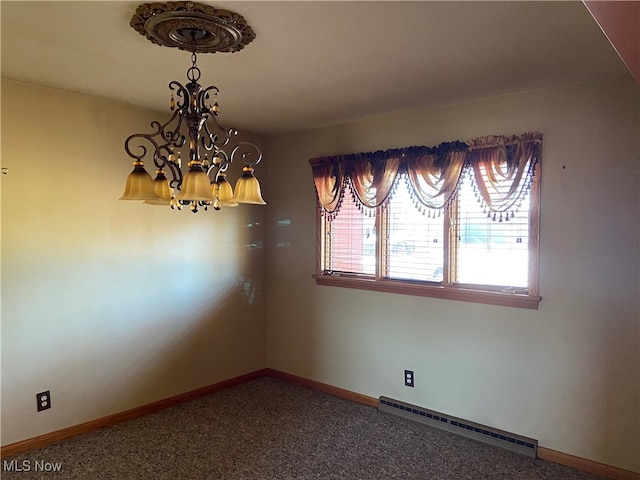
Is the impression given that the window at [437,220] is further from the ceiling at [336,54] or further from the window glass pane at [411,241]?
the ceiling at [336,54]

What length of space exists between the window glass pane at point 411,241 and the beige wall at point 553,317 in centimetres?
22

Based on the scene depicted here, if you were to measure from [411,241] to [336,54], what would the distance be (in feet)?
5.52

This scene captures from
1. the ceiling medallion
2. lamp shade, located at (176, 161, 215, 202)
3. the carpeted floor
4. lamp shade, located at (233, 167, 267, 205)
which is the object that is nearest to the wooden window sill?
the carpeted floor

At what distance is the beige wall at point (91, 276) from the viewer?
113 inches

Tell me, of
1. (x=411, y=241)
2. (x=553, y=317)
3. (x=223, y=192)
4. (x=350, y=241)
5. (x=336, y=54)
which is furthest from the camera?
(x=350, y=241)

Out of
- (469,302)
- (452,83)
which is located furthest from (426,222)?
(452,83)

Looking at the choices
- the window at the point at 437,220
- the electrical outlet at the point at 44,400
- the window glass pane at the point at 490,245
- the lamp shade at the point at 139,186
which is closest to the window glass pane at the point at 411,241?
the window at the point at 437,220

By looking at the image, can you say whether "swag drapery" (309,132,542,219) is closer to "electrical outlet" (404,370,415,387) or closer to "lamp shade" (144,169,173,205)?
"electrical outlet" (404,370,415,387)

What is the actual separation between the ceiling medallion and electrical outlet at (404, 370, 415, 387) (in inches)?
104

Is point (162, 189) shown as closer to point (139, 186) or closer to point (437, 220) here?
point (139, 186)

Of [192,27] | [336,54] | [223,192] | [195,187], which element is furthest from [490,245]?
[192,27]

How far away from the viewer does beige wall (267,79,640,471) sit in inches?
104

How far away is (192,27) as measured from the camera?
1.97 metres

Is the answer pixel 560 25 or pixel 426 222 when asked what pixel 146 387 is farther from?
pixel 560 25
